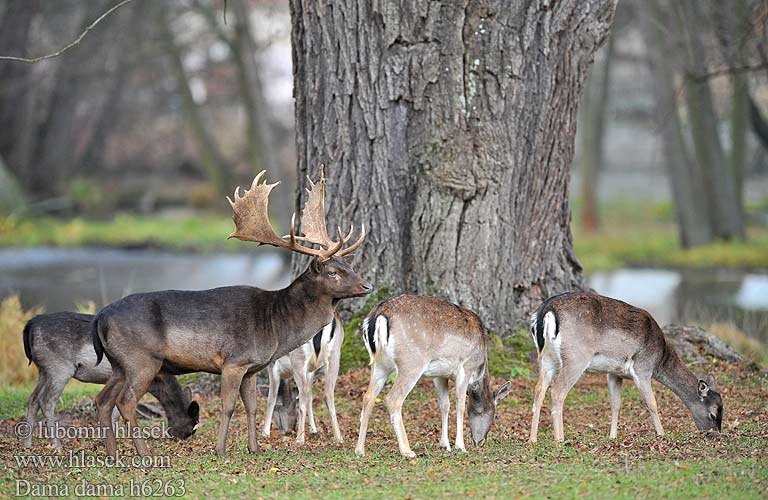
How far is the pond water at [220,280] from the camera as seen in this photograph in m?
16.8

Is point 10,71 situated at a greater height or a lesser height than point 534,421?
greater

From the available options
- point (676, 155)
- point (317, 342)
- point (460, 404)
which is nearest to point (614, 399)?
point (460, 404)

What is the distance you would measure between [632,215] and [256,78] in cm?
1219

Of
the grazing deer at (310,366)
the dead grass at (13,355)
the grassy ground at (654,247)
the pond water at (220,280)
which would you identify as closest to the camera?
the grazing deer at (310,366)

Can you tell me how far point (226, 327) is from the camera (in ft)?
25.6

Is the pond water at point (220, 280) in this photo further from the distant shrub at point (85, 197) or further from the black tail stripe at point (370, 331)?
the black tail stripe at point (370, 331)

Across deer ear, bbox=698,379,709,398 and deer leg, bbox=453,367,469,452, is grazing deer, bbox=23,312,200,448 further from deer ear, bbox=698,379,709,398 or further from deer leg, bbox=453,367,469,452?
deer ear, bbox=698,379,709,398

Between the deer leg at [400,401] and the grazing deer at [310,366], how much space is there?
917 mm

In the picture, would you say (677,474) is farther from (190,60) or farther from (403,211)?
(190,60)

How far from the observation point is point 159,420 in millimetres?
9375

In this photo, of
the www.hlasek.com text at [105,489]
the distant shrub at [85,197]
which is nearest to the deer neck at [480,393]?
the www.hlasek.com text at [105,489]

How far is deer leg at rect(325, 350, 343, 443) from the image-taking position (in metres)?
8.27

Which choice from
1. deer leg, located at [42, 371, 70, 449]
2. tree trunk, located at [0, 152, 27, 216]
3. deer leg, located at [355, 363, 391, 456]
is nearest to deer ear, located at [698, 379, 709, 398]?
deer leg, located at [355, 363, 391, 456]

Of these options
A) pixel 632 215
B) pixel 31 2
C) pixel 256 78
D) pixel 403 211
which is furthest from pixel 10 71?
pixel 403 211
